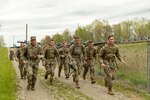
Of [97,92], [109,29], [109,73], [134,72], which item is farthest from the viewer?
[109,29]

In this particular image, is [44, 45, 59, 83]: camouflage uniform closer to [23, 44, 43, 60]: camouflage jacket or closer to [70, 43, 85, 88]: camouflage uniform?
[70, 43, 85, 88]: camouflage uniform

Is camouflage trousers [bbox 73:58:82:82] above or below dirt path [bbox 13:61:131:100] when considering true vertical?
above

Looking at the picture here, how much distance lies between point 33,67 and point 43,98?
231cm

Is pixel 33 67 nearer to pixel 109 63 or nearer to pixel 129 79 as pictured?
pixel 109 63

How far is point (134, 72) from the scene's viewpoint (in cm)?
1805

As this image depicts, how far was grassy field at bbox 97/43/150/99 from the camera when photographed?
16745mm

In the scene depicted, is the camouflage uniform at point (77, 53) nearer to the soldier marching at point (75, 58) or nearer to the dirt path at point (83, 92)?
the soldier marching at point (75, 58)

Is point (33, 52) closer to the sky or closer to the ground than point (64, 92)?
closer to the sky

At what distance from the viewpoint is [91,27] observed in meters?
83.2

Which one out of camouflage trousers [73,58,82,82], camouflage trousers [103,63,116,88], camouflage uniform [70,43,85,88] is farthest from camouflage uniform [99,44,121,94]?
camouflage uniform [70,43,85,88]

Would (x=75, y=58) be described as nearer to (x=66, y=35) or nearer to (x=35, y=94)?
(x=35, y=94)

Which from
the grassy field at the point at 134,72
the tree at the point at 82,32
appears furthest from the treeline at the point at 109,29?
the grassy field at the point at 134,72

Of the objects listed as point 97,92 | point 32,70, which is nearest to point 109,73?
point 97,92

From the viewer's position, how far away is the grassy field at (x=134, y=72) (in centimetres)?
1675
